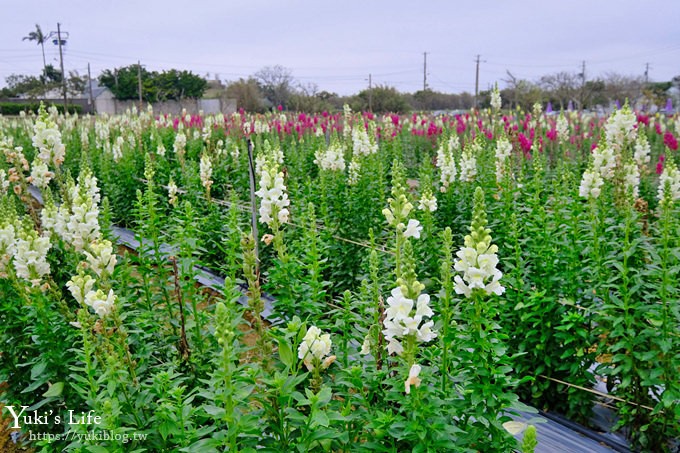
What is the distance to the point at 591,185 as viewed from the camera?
4.88 meters

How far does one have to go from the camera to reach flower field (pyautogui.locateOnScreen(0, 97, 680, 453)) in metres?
2.44

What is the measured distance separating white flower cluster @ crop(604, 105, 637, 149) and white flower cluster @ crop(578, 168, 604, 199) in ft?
5.02

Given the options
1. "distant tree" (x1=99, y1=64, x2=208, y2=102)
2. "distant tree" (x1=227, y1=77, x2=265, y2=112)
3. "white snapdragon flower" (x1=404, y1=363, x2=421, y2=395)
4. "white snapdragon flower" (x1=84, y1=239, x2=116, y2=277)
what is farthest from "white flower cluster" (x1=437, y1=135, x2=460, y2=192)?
"distant tree" (x1=99, y1=64, x2=208, y2=102)

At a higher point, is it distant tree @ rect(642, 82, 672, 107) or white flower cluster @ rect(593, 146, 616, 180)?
distant tree @ rect(642, 82, 672, 107)

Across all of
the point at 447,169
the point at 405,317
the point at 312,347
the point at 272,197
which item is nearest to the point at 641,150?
the point at 447,169

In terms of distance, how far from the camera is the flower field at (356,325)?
7.99ft

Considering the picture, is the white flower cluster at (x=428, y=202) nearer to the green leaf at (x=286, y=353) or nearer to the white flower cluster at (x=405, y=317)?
the white flower cluster at (x=405, y=317)

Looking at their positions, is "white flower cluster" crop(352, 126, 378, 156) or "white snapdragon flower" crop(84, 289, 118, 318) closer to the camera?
"white snapdragon flower" crop(84, 289, 118, 318)

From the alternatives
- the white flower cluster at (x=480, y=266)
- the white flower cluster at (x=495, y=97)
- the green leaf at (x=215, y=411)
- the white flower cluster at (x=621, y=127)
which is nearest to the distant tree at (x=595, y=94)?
the white flower cluster at (x=495, y=97)

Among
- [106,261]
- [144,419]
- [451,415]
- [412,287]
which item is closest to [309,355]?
[412,287]

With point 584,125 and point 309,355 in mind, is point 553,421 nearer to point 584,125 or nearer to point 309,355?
point 309,355

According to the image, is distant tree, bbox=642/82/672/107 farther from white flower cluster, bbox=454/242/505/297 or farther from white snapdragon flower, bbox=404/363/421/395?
white snapdragon flower, bbox=404/363/421/395

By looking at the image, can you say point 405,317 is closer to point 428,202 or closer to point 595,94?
point 428,202

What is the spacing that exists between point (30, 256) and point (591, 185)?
14.2 feet
